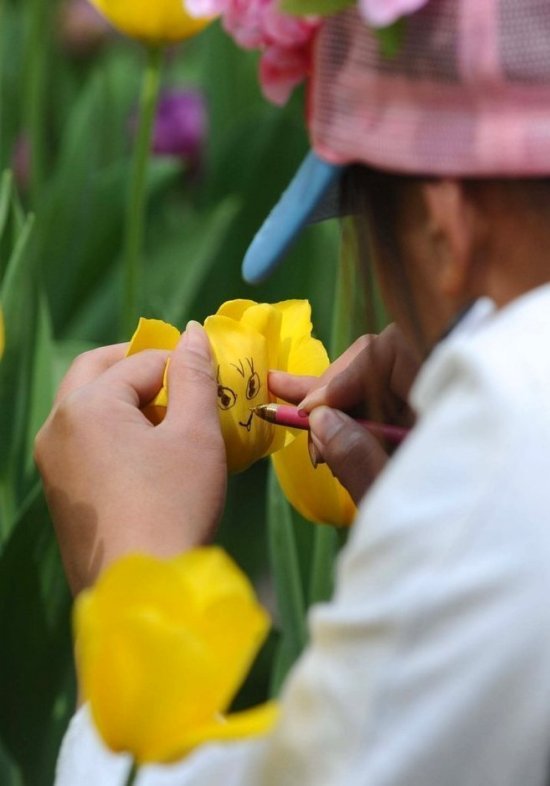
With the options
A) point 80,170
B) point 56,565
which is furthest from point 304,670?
point 80,170

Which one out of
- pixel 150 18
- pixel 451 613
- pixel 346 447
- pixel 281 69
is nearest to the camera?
pixel 451 613

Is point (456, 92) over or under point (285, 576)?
over

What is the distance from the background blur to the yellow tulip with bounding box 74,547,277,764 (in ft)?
1.55

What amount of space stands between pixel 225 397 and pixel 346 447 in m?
0.08

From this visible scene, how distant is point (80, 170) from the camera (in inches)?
79.4

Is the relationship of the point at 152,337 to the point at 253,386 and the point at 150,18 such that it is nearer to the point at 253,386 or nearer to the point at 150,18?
the point at 253,386

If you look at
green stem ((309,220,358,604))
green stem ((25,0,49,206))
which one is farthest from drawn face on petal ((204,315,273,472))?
green stem ((25,0,49,206))

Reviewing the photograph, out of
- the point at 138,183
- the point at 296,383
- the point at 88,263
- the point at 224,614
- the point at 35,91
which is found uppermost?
the point at 224,614

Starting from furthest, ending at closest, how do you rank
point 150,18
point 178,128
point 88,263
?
1. point 178,128
2. point 88,263
3. point 150,18

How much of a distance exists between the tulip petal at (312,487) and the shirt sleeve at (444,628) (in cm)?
36

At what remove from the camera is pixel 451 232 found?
0.78 m

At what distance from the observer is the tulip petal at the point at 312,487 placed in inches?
41.5

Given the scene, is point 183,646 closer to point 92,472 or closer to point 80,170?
point 92,472

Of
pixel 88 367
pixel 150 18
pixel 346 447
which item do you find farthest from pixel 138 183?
pixel 346 447
